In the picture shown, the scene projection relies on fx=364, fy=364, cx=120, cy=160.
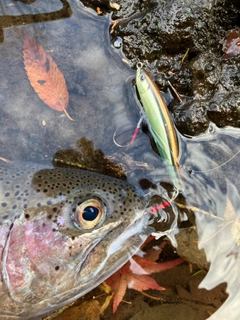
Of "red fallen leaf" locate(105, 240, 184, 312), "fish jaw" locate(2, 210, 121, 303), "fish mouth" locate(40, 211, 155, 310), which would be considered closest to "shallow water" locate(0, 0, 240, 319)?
"red fallen leaf" locate(105, 240, 184, 312)

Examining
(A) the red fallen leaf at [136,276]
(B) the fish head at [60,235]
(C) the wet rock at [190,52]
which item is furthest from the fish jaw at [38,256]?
(C) the wet rock at [190,52]

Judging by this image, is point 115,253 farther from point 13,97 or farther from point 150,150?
point 13,97

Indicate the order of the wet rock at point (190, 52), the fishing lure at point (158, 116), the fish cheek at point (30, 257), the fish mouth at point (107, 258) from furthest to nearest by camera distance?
Result: the wet rock at point (190, 52)
the fishing lure at point (158, 116)
the fish mouth at point (107, 258)
the fish cheek at point (30, 257)

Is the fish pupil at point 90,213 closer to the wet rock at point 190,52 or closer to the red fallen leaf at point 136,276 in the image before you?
the red fallen leaf at point 136,276

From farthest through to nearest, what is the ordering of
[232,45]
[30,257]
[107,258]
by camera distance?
[232,45] < [107,258] < [30,257]

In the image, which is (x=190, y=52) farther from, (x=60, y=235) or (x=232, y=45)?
(x=60, y=235)

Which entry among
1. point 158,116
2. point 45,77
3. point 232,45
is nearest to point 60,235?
point 158,116
